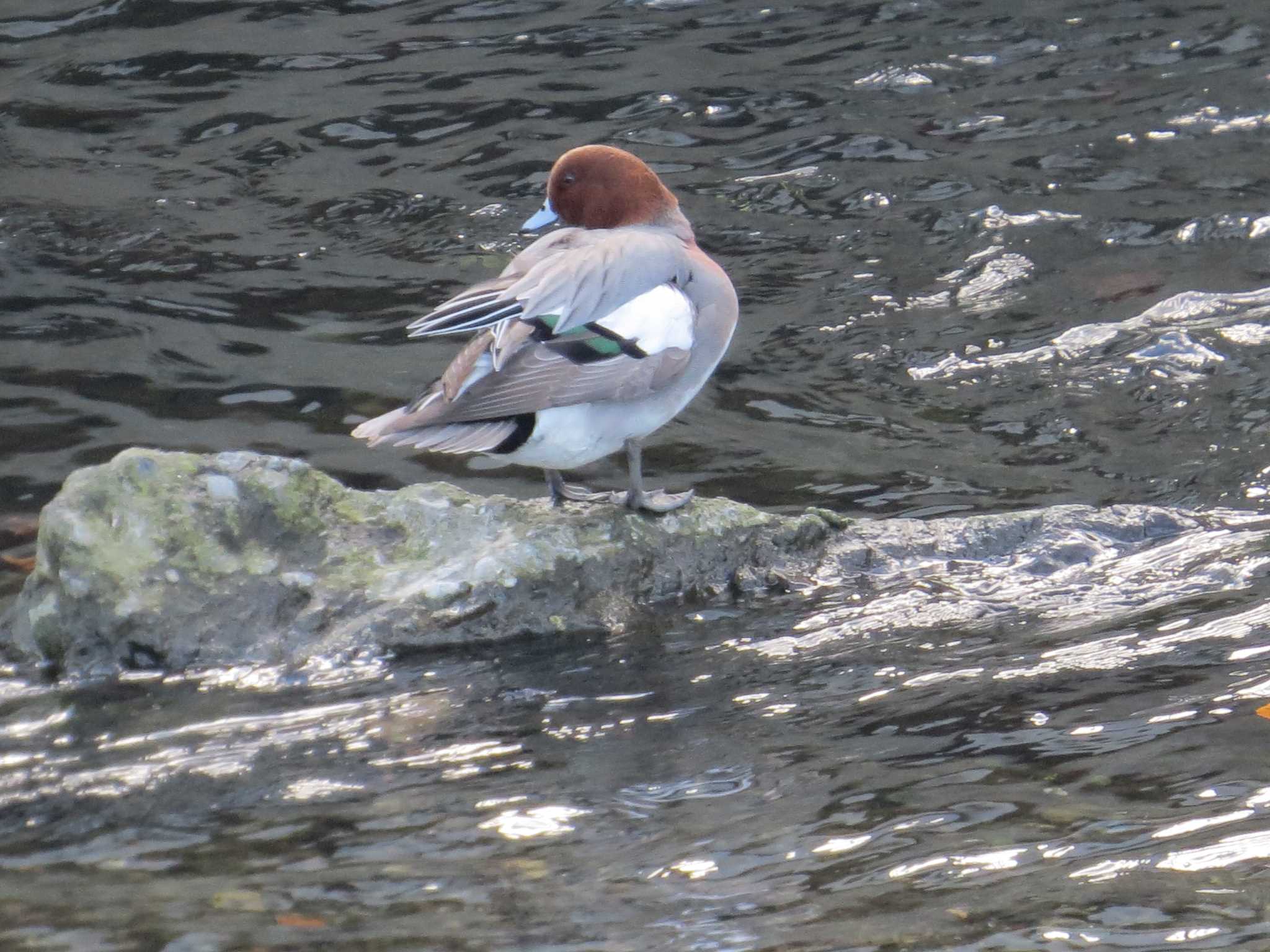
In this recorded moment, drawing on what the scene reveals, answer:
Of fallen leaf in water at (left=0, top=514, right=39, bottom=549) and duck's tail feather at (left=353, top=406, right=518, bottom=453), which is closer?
duck's tail feather at (left=353, top=406, right=518, bottom=453)

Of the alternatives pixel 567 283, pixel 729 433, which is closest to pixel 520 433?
pixel 567 283

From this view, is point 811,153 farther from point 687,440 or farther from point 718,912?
point 718,912

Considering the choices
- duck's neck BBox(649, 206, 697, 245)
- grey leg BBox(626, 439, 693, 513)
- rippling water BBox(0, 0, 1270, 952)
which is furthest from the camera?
duck's neck BBox(649, 206, 697, 245)

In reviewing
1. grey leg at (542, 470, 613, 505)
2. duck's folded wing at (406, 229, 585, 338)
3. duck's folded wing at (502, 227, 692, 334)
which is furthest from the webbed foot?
duck's folded wing at (406, 229, 585, 338)

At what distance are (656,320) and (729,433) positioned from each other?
59.4 inches

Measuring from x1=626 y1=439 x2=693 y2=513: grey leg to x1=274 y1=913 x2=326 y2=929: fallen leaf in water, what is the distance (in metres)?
1.74

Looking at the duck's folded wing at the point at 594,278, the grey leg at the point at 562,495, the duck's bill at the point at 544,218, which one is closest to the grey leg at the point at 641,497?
the grey leg at the point at 562,495

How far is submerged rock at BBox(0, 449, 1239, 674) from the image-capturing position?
11.8ft

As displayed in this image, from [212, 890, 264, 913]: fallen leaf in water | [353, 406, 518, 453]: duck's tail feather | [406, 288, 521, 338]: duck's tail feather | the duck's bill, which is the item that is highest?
the duck's bill

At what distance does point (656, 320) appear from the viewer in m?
4.00

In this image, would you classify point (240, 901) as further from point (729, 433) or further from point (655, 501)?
point (729, 433)

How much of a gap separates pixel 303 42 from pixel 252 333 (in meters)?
4.32

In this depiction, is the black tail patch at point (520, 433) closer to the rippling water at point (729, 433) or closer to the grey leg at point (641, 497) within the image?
the grey leg at point (641, 497)

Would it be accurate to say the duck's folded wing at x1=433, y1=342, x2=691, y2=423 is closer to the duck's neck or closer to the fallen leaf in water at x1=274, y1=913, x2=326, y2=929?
the duck's neck
